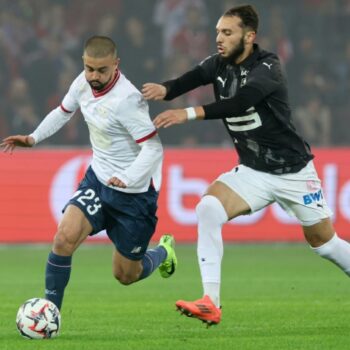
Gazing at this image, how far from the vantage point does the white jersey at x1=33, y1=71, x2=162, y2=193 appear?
864 centimetres

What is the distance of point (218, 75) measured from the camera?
8836mm

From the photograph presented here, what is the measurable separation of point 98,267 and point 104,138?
603 centimetres

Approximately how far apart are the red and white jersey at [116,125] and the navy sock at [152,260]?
40.7 inches

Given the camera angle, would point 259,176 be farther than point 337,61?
No

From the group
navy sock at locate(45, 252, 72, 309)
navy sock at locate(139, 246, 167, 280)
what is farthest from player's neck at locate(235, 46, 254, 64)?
navy sock at locate(139, 246, 167, 280)

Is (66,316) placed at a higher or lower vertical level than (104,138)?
lower

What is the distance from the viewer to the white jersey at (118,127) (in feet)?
28.3

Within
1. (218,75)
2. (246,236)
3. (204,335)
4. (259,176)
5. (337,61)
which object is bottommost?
(246,236)

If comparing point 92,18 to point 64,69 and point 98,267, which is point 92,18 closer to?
point 64,69

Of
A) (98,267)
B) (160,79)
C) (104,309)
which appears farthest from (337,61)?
(104,309)

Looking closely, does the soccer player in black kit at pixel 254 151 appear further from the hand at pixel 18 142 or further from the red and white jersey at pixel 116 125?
the hand at pixel 18 142

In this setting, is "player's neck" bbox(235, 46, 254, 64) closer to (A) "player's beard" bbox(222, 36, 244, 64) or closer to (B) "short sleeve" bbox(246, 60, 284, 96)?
(A) "player's beard" bbox(222, 36, 244, 64)

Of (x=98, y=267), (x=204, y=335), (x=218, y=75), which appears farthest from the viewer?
(x=98, y=267)

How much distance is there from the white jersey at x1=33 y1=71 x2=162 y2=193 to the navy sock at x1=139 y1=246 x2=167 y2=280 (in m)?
1.00
